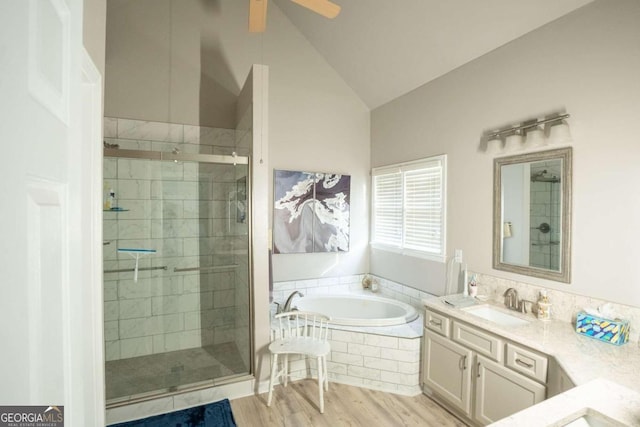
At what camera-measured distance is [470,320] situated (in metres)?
2.29

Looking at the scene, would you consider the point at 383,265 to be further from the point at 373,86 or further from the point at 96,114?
the point at 96,114

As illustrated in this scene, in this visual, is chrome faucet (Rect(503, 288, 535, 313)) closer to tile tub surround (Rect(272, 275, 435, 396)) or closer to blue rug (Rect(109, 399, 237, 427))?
tile tub surround (Rect(272, 275, 435, 396))

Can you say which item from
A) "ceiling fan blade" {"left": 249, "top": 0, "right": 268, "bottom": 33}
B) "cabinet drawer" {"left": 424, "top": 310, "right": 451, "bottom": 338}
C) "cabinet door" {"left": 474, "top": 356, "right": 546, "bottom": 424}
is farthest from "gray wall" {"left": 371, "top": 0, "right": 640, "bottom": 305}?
"ceiling fan blade" {"left": 249, "top": 0, "right": 268, "bottom": 33}

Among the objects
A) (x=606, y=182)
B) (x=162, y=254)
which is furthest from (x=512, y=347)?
(x=162, y=254)

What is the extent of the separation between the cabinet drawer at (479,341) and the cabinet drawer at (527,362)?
0.21 feet

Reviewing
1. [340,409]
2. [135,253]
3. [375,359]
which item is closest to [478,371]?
[375,359]

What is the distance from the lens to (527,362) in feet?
6.26

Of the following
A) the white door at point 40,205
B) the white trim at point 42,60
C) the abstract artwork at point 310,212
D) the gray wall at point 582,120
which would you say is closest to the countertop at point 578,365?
the gray wall at point 582,120

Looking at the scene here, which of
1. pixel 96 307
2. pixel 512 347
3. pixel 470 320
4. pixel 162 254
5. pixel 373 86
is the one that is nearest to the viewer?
pixel 96 307

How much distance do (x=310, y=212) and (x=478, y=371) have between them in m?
2.41

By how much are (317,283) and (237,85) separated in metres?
2.57

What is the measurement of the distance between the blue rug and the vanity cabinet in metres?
1.64

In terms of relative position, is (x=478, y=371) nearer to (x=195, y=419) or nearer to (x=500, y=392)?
(x=500, y=392)

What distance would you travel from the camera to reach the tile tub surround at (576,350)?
152 centimetres
